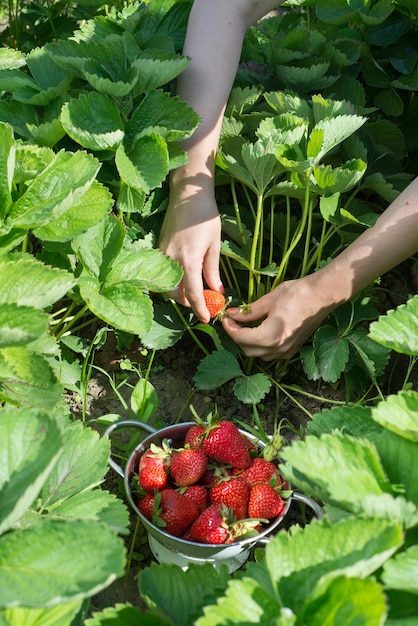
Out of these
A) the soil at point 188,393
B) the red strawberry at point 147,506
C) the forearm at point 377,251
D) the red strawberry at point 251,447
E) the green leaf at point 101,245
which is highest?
the green leaf at point 101,245

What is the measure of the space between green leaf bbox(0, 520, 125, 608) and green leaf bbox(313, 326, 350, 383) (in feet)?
2.66

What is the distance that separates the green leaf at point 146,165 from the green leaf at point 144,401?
13.9 inches

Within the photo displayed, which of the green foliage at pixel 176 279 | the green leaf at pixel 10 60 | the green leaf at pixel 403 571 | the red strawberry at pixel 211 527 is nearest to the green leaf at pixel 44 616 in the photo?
the green foliage at pixel 176 279

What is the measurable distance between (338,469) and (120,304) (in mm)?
540

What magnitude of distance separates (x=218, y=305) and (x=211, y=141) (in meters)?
0.30

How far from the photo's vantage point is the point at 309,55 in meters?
1.49

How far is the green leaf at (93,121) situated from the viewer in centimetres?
113

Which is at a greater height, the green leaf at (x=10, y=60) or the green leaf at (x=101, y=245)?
the green leaf at (x=10, y=60)

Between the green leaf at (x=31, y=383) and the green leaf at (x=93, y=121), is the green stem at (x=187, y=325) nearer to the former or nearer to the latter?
the green leaf at (x=93, y=121)

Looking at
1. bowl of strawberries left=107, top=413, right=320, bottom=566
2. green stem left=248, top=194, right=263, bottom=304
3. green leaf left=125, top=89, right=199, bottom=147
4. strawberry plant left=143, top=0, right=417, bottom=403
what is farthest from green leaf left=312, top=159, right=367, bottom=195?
→ bowl of strawberries left=107, top=413, right=320, bottom=566

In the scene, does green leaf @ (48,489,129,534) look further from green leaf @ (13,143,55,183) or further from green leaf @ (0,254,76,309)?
green leaf @ (13,143,55,183)

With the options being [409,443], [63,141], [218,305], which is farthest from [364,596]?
[63,141]

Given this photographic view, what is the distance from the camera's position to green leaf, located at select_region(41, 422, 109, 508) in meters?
0.81

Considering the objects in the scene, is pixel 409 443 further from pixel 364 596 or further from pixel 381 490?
pixel 364 596
